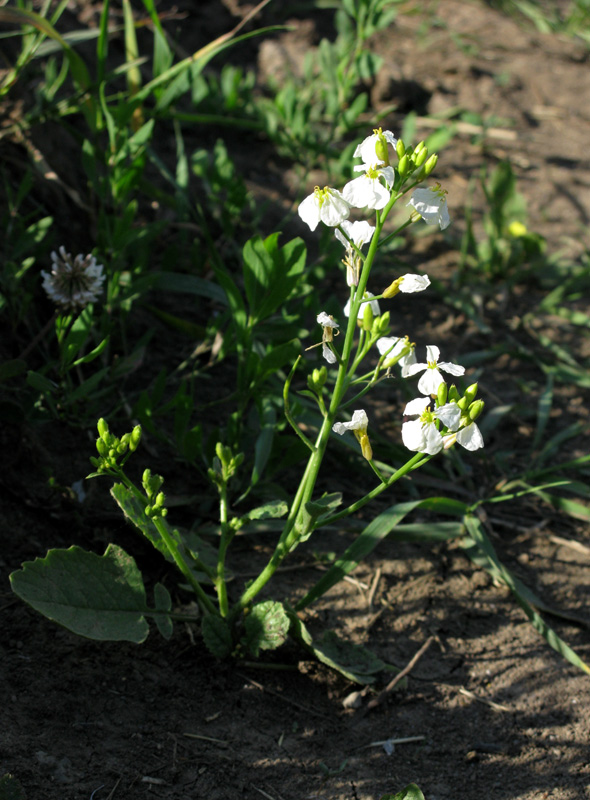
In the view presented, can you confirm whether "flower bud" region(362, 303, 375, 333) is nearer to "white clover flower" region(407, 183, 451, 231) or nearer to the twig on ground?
"white clover flower" region(407, 183, 451, 231)

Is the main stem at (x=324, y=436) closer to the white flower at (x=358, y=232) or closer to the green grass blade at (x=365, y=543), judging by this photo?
the white flower at (x=358, y=232)

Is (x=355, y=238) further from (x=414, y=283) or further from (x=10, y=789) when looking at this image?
(x=10, y=789)

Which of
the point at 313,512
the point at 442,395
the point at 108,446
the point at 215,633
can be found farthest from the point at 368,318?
the point at 215,633

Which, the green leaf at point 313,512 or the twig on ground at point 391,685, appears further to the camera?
the twig on ground at point 391,685

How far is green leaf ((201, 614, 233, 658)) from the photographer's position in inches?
65.5

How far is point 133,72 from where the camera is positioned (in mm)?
2875

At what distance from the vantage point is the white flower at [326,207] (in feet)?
4.31

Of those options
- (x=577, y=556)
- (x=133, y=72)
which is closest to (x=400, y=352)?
(x=577, y=556)

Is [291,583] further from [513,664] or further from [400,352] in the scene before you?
[400,352]

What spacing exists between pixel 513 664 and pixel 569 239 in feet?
7.82

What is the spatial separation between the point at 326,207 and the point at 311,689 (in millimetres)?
1138

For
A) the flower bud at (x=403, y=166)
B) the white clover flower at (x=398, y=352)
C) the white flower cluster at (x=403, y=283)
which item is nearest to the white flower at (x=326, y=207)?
the white flower cluster at (x=403, y=283)

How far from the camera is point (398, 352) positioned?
143 cm

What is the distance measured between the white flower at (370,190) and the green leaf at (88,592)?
0.87 meters
